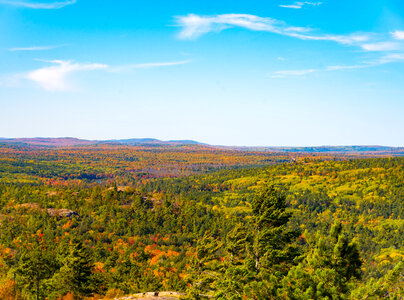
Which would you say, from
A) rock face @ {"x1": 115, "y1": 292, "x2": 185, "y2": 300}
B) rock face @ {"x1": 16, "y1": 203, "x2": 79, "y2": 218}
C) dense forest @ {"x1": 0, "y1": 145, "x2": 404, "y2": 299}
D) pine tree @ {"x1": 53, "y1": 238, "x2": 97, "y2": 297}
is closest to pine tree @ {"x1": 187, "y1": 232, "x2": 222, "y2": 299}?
dense forest @ {"x1": 0, "y1": 145, "x2": 404, "y2": 299}

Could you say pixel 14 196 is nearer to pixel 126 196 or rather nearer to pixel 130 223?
pixel 126 196

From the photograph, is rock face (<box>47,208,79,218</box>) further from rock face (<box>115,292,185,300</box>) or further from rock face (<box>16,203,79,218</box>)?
rock face (<box>115,292,185,300</box>)

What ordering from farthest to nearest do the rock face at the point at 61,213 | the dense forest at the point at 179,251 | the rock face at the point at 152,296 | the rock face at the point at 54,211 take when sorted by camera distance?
the rock face at the point at 54,211, the rock face at the point at 61,213, the rock face at the point at 152,296, the dense forest at the point at 179,251

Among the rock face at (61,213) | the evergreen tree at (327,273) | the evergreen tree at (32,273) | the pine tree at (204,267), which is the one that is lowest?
the rock face at (61,213)

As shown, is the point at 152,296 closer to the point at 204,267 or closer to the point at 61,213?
the point at 204,267

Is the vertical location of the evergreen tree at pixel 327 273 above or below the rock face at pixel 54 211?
above

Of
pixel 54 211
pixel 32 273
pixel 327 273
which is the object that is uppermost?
pixel 327 273

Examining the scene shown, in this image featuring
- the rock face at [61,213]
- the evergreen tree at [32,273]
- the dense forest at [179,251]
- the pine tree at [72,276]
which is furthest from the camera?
the rock face at [61,213]

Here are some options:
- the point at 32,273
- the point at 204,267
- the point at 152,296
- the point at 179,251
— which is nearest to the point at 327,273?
the point at 204,267

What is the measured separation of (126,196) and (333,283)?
179m

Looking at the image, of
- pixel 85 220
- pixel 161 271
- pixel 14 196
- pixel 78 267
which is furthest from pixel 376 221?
pixel 14 196

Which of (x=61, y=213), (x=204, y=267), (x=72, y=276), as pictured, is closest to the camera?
(x=204, y=267)

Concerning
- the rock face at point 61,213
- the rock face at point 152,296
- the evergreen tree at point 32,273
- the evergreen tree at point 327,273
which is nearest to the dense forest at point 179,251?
the evergreen tree at point 327,273

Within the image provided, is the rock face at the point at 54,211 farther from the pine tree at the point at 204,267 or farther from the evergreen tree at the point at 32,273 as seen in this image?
the pine tree at the point at 204,267
